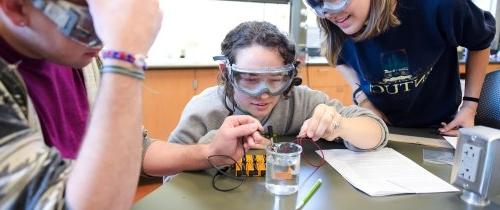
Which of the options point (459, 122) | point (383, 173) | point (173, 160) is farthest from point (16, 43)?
point (459, 122)

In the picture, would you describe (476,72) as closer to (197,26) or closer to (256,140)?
(256,140)

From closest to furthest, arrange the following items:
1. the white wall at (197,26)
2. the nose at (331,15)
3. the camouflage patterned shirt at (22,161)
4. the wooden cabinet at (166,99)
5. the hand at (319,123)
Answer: the camouflage patterned shirt at (22,161), the hand at (319,123), the nose at (331,15), the wooden cabinet at (166,99), the white wall at (197,26)

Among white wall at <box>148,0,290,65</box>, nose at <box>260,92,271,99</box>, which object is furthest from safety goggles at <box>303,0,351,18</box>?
white wall at <box>148,0,290,65</box>

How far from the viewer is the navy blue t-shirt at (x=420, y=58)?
1455mm

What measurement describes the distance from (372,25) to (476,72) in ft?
1.87

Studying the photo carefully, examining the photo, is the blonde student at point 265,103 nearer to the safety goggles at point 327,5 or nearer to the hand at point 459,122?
the safety goggles at point 327,5

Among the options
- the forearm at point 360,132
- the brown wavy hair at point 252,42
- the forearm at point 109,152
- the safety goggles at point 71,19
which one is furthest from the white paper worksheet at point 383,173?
the safety goggles at point 71,19

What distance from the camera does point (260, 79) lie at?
1.29 metres

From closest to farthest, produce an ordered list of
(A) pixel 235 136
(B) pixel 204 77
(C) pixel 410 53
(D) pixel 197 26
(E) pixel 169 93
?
1. (A) pixel 235 136
2. (C) pixel 410 53
3. (E) pixel 169 93
4. (B) pixel 204 77
5. (D) pixel 197 26

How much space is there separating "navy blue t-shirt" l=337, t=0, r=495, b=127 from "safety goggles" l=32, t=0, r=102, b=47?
1.12 m

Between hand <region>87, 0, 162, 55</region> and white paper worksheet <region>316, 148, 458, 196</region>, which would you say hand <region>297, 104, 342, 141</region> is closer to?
white paper worksheet <region>316, 148, 458, 196</region>

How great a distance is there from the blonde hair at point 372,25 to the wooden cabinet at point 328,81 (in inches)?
73.6

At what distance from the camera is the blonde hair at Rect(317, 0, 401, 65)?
1391 mm

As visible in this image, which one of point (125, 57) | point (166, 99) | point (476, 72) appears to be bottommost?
point (166, 99)
